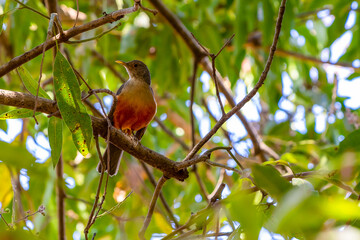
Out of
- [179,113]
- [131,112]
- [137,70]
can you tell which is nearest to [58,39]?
[131,112]

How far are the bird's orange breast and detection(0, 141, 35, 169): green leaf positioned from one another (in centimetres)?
319

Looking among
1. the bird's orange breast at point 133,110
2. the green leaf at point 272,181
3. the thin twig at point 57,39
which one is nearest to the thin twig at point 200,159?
the thin twig at point 57,39

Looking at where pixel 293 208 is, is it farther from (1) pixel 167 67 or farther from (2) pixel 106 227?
(1) pixel 167 67

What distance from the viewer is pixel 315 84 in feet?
27.5

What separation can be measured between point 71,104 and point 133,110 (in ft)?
6.32

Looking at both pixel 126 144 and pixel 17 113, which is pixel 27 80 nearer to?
pixel 17 113

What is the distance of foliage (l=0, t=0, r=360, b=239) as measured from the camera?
2.88 m

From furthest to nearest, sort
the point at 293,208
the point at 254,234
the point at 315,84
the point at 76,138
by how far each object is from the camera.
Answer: the point at 315,84
the point at 76,138
the point at 254,234
the point at 293,208

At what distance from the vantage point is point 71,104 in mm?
2756

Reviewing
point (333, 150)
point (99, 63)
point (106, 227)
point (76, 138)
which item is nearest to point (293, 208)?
point (76, 138)

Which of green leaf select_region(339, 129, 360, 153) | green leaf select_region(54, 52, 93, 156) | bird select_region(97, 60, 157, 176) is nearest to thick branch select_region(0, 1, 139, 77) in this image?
green leaf select_region(54, 52, 93, 156)

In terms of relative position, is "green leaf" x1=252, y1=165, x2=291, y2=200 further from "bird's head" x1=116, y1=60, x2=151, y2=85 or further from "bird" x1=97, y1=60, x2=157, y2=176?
"bird's head" x1=116, y1=60, x2=151, y2=85

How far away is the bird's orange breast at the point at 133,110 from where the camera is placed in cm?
466

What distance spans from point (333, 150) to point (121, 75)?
2.93 meters
